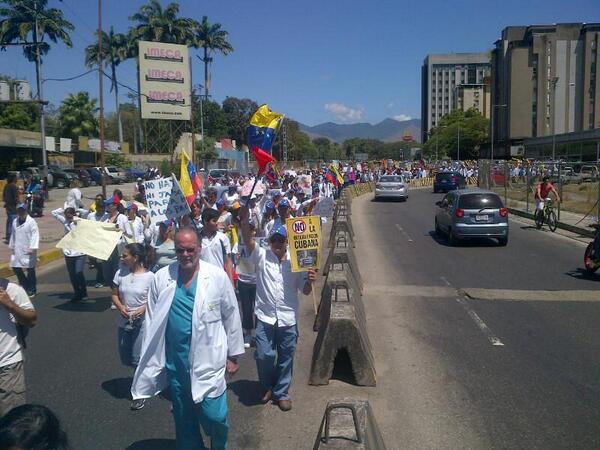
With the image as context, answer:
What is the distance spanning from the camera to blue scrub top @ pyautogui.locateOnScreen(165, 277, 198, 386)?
156 inches

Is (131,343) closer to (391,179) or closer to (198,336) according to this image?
(198,336)

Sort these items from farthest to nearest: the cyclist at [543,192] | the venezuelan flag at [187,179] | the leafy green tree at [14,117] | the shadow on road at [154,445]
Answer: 1. the leafy green tree at [14,117]
2. the cyclist at [543,192]
3. the venezuelan flag at [187,179]
4. the shadow on road at [154,445]

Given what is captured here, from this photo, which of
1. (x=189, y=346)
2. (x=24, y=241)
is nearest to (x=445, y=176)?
(x=24, y=241)

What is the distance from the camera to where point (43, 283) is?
12203 millimetres

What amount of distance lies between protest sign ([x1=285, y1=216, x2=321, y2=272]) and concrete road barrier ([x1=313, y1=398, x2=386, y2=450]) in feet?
6.68

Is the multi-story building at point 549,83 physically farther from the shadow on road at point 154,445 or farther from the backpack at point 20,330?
A: the backpack at point 20,330

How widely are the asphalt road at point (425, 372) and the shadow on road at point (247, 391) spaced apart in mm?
27

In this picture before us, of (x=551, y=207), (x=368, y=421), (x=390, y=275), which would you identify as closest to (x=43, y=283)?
(x=390, y=275)

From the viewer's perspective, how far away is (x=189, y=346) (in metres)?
3.97

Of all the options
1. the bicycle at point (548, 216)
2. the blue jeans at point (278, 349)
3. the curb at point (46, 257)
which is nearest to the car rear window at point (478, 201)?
the bicycle at point (548, 216)

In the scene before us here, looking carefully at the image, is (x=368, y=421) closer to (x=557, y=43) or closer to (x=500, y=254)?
(x=500, y=254)

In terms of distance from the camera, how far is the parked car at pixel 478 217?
54.1ft

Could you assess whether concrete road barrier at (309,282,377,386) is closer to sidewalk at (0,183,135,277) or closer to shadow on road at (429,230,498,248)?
sidewalk at (0,183,135,277)

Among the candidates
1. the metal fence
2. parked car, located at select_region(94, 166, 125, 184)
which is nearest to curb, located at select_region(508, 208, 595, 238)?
the metal fence
